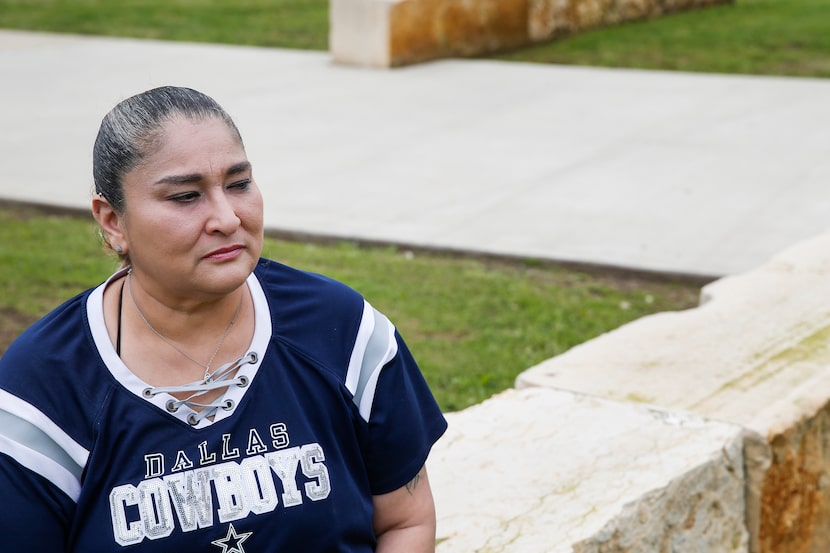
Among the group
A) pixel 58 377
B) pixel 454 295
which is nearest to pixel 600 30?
A: pixel 454 295

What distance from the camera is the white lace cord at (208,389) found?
80.5 inches

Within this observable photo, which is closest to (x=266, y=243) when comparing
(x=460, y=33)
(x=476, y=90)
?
(x=476, y=90)

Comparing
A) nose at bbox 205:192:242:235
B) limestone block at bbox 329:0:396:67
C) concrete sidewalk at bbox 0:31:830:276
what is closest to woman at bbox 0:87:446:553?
nose at bbox 205:192:242:235

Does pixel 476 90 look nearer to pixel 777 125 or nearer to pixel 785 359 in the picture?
pixel 777 125

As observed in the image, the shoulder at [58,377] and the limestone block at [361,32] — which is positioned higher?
the shoulder at [58,377]

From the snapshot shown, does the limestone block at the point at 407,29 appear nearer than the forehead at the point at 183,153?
No

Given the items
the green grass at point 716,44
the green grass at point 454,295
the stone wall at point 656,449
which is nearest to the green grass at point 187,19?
the green grass at point 716,44

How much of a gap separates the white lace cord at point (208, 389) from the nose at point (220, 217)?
0.23 metres

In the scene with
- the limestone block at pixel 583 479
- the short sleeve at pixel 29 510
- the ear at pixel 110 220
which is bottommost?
the limestone block at pixel 583 479

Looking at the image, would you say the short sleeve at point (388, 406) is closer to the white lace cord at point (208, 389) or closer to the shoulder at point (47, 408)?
the white lace cord at point (208, 389)

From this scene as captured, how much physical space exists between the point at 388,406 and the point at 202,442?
0.35m

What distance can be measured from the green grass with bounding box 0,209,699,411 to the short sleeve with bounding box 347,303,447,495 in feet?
6.96

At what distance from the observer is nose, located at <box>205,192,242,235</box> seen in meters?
2.05

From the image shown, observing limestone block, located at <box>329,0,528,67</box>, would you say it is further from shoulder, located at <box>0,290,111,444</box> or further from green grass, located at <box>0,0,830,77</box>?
shoulder, located at <box>0,290,111,444</box>
